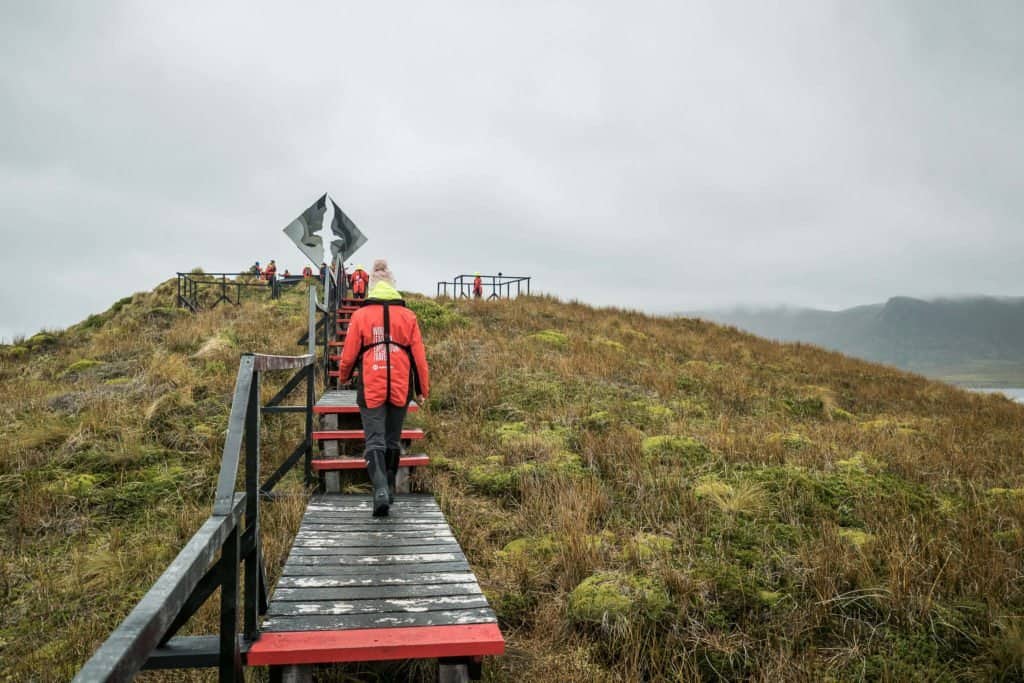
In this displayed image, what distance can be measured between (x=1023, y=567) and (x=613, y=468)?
3377 mm

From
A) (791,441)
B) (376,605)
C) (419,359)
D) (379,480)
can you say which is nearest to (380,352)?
(419,359)

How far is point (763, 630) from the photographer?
3379 millimetres

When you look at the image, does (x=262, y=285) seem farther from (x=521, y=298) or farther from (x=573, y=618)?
(x=573, y=618)

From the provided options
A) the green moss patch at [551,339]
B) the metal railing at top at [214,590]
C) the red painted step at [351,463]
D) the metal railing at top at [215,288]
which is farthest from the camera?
the metal railing at top at [215,288]

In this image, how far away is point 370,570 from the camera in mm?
3621

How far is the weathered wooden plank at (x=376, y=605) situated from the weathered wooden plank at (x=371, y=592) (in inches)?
1.9

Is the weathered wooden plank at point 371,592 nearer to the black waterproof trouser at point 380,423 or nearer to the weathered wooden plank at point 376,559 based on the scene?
the weathered wooden plank at point 376,559

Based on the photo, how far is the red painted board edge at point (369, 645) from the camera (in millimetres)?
2516

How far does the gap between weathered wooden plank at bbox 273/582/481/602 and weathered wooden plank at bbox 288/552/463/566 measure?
424 mm

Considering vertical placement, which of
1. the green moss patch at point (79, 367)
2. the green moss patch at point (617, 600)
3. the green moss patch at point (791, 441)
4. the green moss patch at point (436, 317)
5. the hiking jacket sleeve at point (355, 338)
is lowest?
the green moss patch at point (617, 600)

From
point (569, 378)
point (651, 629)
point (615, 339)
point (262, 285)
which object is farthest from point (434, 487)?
point (262, 285)

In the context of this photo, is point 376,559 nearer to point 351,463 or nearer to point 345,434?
point 351,463

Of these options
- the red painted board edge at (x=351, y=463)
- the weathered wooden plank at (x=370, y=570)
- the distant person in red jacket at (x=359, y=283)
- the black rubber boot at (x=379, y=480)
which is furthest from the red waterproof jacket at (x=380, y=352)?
the distant person in red jacket at (x=359, y=283)

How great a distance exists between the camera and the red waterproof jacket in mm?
4820
